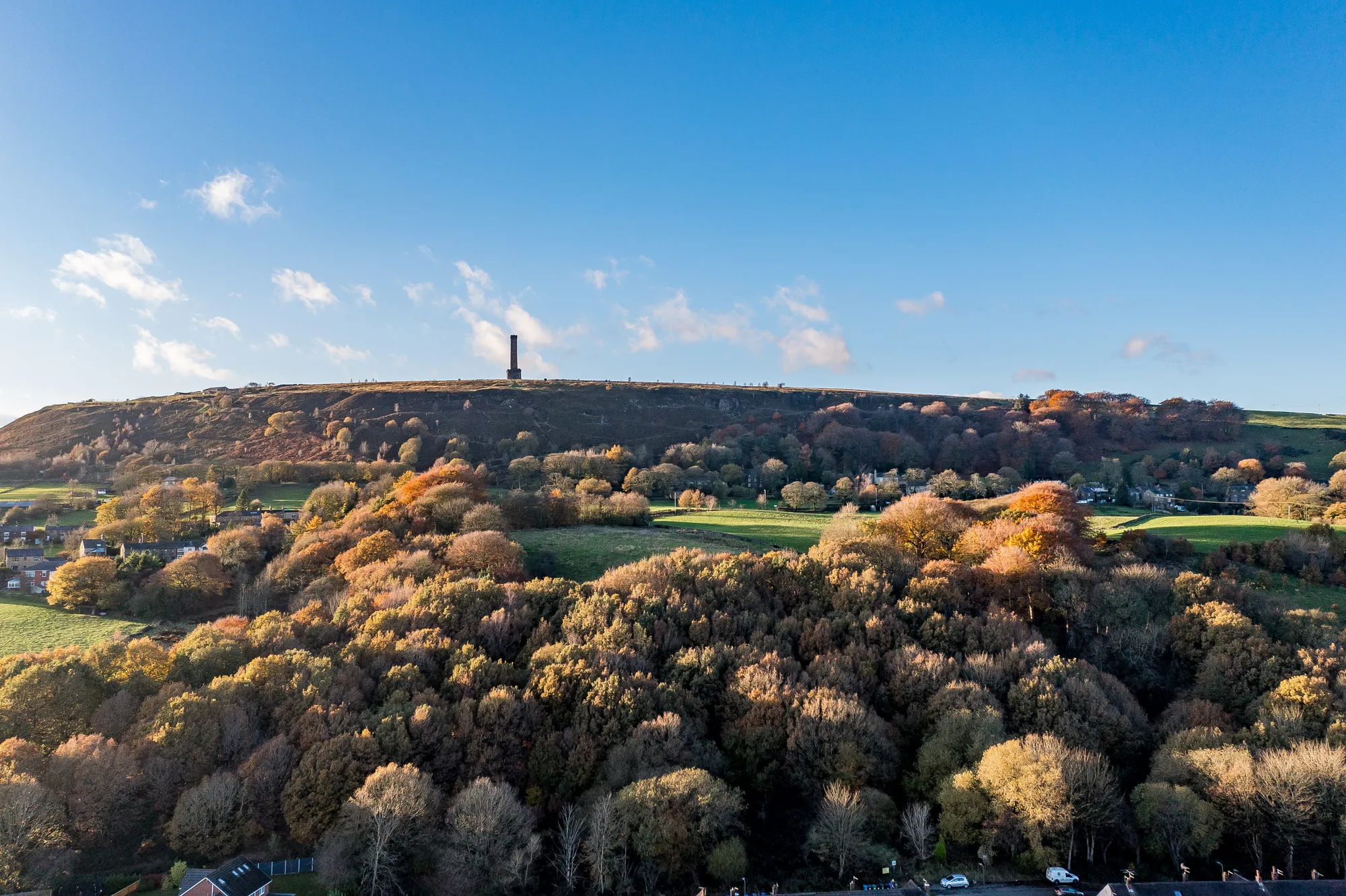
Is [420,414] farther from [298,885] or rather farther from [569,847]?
[569,847]

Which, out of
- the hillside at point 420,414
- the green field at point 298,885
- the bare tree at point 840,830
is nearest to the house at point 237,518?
the hillside at point 420,414

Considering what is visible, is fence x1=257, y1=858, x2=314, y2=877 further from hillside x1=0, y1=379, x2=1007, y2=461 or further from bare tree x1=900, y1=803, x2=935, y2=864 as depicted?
hillside x1=0, y1=379, x2=1007, y2=461

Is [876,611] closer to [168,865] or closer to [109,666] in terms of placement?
[168,865]

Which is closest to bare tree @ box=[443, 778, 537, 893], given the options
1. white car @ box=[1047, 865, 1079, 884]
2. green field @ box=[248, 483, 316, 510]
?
white car @ box=[1047, 865, 1079, 884]

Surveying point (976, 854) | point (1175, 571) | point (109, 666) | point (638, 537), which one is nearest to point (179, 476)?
point (109, 666)

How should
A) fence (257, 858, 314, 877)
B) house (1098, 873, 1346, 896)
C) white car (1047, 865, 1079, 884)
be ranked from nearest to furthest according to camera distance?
1. house (1098, 873, 1346, 896)
2. white car (1047, 865, 1079, 884)
3. fence (257, 858, 314, 877)

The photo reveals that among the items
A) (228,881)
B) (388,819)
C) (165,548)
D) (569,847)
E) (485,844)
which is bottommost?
(569,847)

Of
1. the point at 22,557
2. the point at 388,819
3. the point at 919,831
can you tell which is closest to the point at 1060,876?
the point at 919,831
